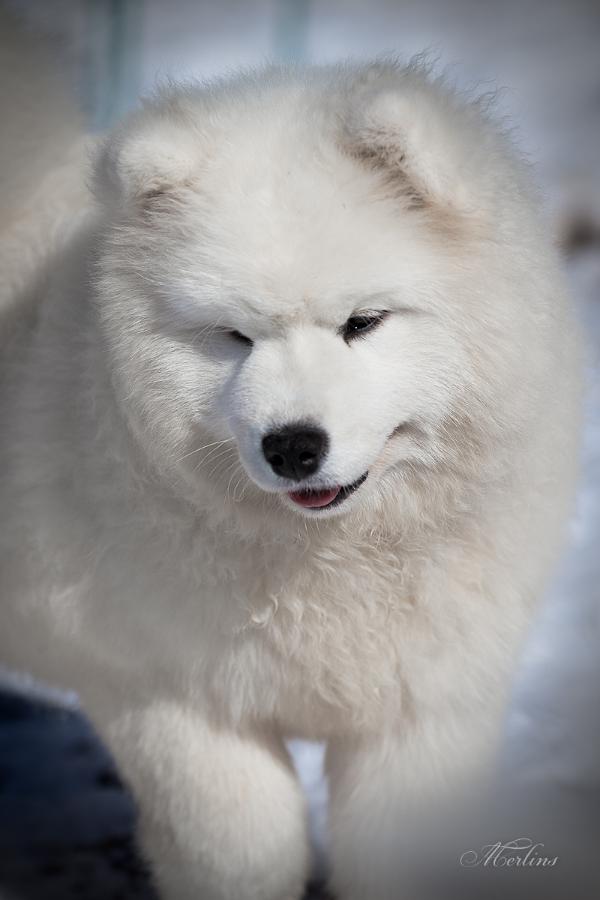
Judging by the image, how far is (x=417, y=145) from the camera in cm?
200

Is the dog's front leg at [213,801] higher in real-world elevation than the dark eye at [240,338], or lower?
lower

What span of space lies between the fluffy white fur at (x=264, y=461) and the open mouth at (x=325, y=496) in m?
0.03

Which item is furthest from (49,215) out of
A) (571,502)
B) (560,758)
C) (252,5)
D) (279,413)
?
(252,5)

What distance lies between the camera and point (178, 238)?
6.98 ft

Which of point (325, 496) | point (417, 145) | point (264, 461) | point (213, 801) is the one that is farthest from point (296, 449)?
point (213, 801)

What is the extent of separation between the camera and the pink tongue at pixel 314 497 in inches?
83.0

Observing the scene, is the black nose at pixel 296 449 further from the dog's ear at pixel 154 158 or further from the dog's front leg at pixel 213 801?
the dog's front leg at pixel 213 801

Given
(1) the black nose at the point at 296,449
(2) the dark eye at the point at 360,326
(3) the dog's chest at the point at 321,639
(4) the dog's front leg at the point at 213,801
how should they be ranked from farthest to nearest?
(4) the dog's front leg at the point at 213,801, (3) the dog's chest at the point at 321,639, (2) the dark eye at the point at 360,326, (1) the black nose at the point at 296,449

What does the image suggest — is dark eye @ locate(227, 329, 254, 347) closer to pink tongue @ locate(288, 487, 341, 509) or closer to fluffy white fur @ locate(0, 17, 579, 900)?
fluffy white fur @ locate(0, 17, 579, 900)

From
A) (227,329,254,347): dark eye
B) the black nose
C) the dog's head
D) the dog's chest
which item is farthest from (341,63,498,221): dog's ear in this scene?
the dog's chest

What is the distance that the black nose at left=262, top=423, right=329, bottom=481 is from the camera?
6.30 ft

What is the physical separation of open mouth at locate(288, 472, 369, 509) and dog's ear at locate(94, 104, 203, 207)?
26.2 inches

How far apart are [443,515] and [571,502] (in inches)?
20.9

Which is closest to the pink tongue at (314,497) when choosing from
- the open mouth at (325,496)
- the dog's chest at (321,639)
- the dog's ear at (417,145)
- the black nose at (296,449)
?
the open mouth at (325,496)
